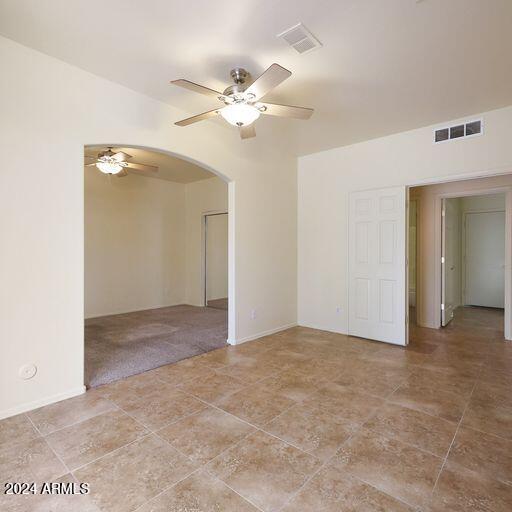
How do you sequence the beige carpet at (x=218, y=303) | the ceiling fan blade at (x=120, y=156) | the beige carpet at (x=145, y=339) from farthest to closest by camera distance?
1. the beige carpet at (x=218, y=303)
2. the ceiling fan blade at (x=120, y=156)
3. the beige carpet at (x=145, y=339)

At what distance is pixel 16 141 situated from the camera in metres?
2.45

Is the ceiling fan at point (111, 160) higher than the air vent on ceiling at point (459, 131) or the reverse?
the reverse

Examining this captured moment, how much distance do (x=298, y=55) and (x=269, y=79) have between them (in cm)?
51

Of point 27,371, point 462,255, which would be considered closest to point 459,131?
point 462,255

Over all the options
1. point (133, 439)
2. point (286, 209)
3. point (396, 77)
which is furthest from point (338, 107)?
point (133, 439)

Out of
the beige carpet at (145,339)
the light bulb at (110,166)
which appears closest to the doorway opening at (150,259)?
the beige carpet at (145,339)

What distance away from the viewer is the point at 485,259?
680cm

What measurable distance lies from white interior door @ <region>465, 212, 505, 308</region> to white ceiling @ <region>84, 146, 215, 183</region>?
6.10 metres

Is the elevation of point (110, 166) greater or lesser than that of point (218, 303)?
greater

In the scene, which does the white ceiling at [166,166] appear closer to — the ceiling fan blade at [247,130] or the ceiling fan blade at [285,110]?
the ceiling fan blade at [247,130]

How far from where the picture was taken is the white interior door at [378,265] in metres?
4.24

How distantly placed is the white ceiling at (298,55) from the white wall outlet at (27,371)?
8.50 feet

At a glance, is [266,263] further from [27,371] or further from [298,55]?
[27,371]

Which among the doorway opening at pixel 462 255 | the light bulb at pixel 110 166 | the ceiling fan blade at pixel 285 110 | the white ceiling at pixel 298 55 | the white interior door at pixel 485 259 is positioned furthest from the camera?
the white interior door at pixel 485 259
